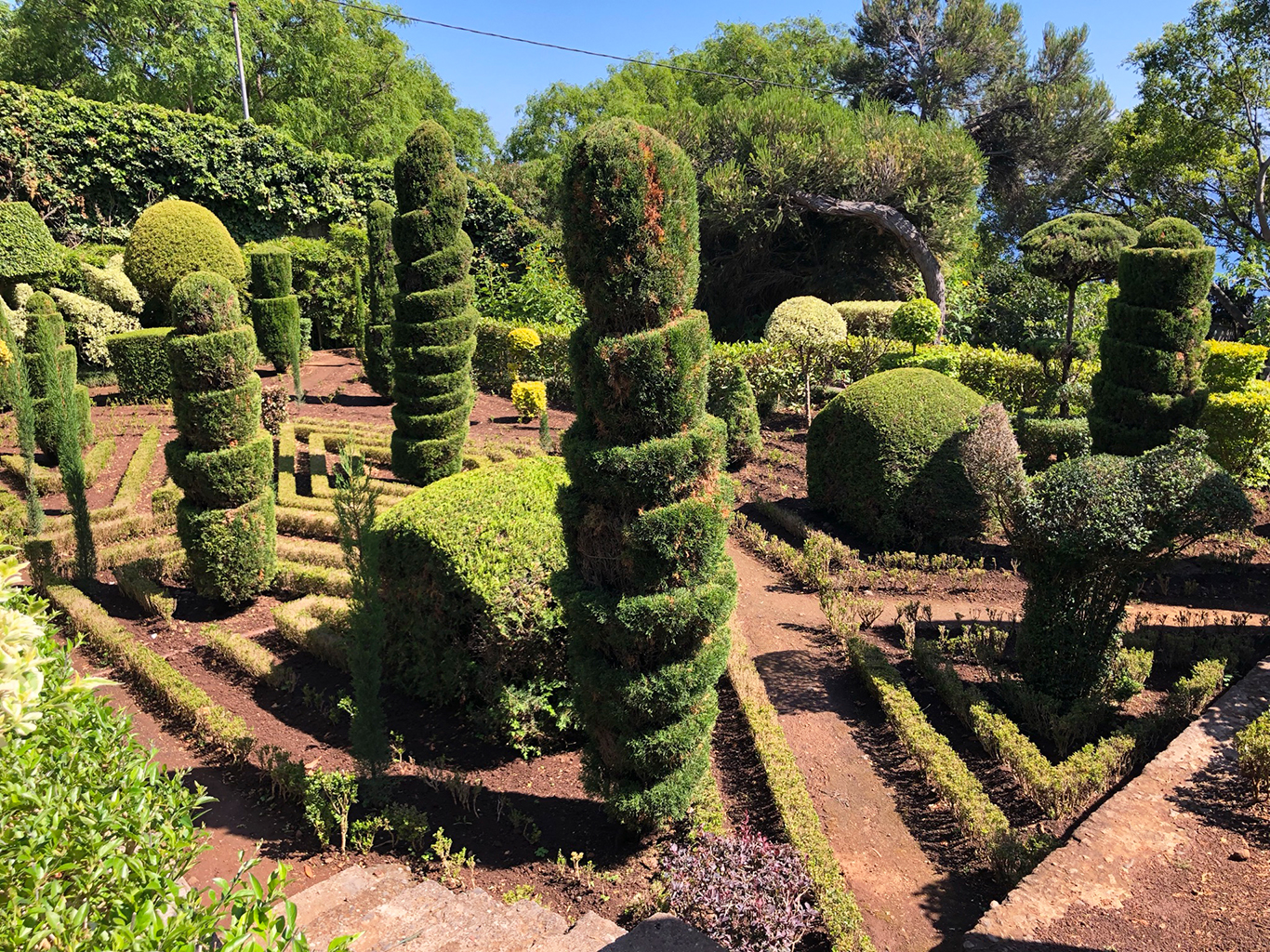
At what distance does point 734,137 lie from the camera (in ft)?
79.4

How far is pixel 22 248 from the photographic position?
15.9 meters

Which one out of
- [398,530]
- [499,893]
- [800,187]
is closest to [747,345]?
[800,187]

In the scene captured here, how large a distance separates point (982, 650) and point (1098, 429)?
16.8 feet

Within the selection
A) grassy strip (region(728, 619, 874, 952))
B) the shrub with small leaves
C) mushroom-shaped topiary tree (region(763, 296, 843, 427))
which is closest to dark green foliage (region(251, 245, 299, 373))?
mushroom-shaped topiary tree (region(763, 296, 843, 427))

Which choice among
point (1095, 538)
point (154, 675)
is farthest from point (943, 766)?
point (154, 675)

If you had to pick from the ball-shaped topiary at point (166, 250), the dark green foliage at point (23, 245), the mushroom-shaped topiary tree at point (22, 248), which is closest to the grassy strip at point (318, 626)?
the ball-shaped topiary at point (166, 250)

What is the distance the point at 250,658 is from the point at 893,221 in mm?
21455

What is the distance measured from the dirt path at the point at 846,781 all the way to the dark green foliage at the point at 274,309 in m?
11.8

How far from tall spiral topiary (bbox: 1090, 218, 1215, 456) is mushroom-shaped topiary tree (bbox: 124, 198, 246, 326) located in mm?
16513

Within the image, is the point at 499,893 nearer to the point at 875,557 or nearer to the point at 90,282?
the point at 875,557

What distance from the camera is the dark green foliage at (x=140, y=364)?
590 inches

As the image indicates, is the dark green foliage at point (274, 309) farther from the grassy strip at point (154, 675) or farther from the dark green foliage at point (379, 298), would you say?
the grassy strip at point (154, 675)

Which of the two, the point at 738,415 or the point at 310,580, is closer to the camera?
the point at 310,580

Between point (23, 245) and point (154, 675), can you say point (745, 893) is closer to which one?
point (154, 675)
